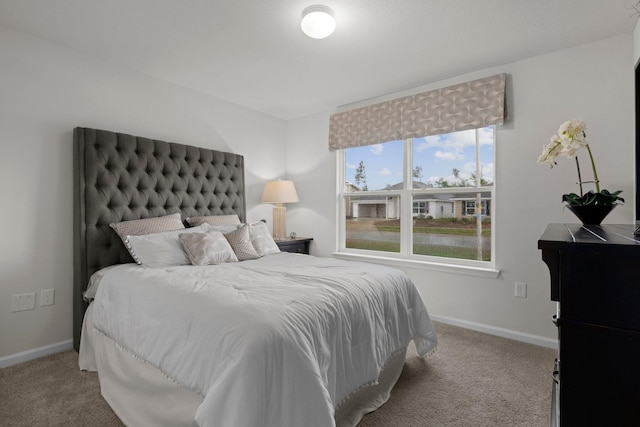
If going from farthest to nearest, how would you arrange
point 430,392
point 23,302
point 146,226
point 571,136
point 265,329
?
point 146,226, point 23,302, point 430,392, point 571,136, point 265,329

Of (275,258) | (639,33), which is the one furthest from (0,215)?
(639,33)

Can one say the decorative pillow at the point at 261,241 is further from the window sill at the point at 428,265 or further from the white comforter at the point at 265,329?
the window sill at the point at 428,265

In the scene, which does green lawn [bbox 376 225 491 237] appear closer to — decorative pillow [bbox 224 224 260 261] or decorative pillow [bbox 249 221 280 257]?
decorative pillow [bbox 249 221 280 257]

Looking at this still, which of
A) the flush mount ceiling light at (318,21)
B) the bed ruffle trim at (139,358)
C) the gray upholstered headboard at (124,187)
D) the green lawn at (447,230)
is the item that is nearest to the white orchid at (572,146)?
the green lawn at (447,230)

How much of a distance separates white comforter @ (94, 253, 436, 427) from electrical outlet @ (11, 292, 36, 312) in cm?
64

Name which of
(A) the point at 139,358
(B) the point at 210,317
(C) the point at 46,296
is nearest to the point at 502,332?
(B) the point at 210,317

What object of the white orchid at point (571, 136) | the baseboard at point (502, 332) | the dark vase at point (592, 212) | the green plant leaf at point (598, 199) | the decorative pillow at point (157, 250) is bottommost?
the baseboard at point (502, 332)

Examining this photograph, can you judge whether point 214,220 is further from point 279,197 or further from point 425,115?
point 425,115

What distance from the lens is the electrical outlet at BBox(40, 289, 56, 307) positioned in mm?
2379

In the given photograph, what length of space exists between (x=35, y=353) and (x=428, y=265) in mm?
3316

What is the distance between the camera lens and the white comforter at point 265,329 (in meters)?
1.13

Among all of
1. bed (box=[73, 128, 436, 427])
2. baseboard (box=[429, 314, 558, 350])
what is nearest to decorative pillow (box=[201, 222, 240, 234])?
bed (box=[73, 128, 436, 427])

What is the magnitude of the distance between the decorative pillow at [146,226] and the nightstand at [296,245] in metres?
1.15

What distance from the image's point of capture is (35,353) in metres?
2.33
